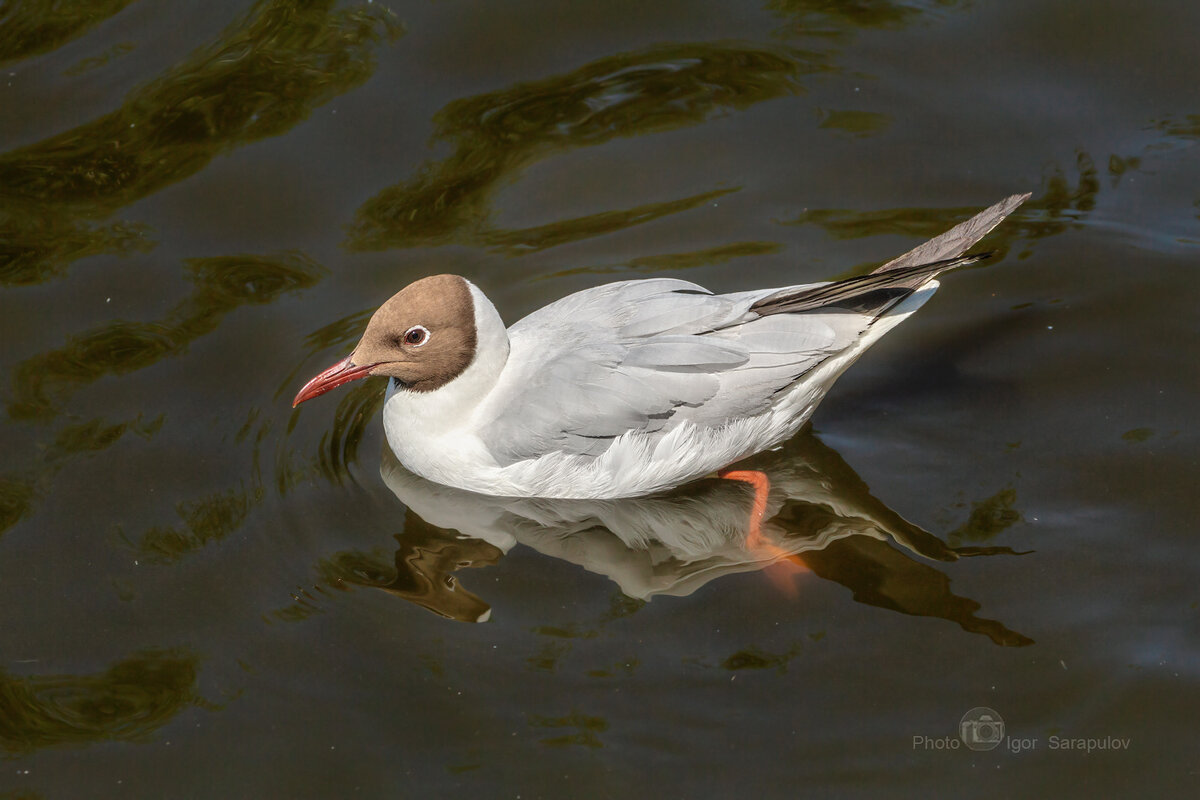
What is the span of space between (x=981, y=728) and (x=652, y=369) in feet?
7.06

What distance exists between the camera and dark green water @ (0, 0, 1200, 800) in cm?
506

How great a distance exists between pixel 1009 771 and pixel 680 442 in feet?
6.81

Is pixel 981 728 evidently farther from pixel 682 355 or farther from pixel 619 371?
pixel 619 371

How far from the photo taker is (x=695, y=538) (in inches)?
242

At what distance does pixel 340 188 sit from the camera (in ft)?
26.1

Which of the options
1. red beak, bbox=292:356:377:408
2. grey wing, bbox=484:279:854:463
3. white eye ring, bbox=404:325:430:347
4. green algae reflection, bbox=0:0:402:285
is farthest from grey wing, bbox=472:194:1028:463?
green algae reflection, bbox=0:0:402:285

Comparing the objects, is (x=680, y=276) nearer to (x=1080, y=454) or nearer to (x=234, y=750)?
(x=1080, y=454)

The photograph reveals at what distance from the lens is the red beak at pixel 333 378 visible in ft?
19.7

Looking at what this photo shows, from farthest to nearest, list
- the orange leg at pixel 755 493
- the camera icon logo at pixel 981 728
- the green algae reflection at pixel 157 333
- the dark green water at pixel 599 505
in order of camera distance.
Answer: the green algae reflection at pixel 157 333
the orange leg at pixel 755 493
the dark green water at pixel 599 505
the camera icon logo at pixel 981 728

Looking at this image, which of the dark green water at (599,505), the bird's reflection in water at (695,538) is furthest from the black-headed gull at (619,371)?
the dark green water at (599,505)

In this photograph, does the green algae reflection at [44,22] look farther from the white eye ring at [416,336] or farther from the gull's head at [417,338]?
the white eye ring at [416,336]

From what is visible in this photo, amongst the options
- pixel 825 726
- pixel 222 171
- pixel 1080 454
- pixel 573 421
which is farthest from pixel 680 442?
pixel 222 171

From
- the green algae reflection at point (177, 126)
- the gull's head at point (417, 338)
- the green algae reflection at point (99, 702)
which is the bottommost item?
the green algae reflection at point (99, 702)

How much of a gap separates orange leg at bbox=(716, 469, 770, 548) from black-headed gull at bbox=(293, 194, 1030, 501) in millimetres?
48
